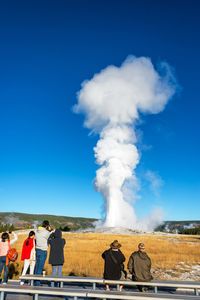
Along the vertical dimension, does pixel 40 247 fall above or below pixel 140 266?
above

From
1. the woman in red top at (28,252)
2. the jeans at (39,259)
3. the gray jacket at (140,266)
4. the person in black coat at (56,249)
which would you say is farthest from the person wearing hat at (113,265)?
the woman in red top at (28,252)

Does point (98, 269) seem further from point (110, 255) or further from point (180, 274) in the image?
point (110, 255)

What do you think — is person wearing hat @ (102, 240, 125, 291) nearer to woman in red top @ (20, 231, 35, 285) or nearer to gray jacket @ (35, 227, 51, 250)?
gray jacket @ (35, 227, 51, 250)

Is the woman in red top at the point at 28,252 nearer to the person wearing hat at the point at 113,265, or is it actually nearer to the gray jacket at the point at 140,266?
the person wearing hat at the point at 113,265

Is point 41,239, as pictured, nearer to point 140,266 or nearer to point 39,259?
point 39,259

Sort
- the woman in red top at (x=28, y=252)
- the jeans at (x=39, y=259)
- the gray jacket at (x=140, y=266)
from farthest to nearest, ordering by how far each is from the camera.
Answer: the woman in red top at (x=28, y=252) < the jeans at (x=39, y=259) < the gray jacket at (x=140, y=266)

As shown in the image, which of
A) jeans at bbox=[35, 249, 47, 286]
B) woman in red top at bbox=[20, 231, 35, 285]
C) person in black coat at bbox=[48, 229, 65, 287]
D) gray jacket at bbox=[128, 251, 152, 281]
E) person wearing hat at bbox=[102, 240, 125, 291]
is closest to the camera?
gray jacket at bbox=[128, 251, 152, 281]

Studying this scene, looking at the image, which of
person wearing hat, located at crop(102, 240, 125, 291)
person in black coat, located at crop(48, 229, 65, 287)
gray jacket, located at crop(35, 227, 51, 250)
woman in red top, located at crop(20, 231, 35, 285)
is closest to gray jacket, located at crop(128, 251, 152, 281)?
person wearing hat, located at crop(102, 240, 125, 291)

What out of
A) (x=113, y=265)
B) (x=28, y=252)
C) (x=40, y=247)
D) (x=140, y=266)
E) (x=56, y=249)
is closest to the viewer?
(x=140, y=266)

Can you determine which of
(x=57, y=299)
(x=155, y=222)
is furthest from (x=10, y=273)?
(x=155, y=222)

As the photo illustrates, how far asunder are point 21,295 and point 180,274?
941 centimetres

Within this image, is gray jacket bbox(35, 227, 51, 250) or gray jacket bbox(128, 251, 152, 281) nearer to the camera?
gray jacket bbox(128, 251, 152, 281)

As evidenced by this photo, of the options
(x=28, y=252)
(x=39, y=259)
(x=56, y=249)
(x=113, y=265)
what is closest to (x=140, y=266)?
(x=113, y=265)

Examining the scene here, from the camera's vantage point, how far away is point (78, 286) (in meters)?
10.7
